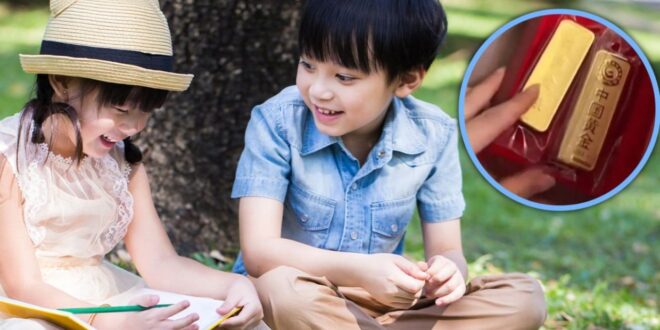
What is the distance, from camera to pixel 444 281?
2656 mm

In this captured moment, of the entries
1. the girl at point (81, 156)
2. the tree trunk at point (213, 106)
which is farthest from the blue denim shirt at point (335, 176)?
the tree trunk at point (213, 106)

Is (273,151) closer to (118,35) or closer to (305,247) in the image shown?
(305,247)

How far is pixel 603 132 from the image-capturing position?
118 inches

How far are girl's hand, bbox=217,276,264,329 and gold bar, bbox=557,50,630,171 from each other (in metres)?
1.00

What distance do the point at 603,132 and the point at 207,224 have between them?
4.86 feet

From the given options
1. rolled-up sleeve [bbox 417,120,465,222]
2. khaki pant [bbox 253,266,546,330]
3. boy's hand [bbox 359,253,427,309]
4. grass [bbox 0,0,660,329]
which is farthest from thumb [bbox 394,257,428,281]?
grass [bbox 0,0,660,329]

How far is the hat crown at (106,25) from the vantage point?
2504 millimetres

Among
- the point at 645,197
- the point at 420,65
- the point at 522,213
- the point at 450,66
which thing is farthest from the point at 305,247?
the point at 450,66

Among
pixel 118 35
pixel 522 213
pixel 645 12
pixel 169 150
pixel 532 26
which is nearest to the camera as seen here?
pixel 118 35

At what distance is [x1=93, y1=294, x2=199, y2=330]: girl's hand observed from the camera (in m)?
2.41

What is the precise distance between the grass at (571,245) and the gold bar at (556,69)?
3.40 feet

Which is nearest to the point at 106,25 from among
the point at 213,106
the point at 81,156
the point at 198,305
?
the point at 81,156

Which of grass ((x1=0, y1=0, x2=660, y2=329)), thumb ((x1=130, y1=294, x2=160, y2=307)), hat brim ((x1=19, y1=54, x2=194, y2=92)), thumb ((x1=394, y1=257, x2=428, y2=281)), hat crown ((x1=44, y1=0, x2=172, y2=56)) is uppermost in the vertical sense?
hat crown ((x1=44, y1=0, x2=172, y2=56))

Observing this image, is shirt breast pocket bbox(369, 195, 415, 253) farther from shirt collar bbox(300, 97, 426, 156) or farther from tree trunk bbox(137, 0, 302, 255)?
tree trunk bbox(137, 0, 302, 255)
